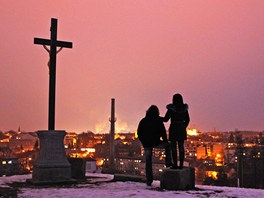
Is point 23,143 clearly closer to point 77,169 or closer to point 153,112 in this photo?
point 77,169

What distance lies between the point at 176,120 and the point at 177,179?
5.29ft

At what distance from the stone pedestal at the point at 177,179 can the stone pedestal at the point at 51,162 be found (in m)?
3.48

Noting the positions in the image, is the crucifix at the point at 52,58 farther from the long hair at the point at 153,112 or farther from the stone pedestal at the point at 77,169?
the long hair at the point at 153,112

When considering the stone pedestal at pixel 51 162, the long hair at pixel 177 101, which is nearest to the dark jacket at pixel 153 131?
the long hair at pixel 177 101

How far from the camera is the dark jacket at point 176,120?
9.67m

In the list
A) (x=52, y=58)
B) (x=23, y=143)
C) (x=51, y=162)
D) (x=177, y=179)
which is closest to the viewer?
(x=177, y=179)

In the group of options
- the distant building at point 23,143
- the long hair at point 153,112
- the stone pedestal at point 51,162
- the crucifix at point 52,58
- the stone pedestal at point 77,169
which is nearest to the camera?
the long hair at point 153,112

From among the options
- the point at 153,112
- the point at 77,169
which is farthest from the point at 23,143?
the point at 153,112

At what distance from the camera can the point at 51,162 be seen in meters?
11.3

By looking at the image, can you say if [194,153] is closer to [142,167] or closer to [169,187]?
[142,167]

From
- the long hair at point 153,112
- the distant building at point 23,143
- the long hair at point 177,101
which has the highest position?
the long hair at point 177,101

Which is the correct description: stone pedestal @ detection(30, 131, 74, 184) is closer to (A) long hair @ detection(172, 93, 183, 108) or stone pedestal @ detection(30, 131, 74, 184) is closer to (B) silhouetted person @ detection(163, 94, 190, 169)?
(B) silhouetted person @ detection(163, 94, 190, 169)

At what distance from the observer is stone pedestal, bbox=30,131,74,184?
11.0m

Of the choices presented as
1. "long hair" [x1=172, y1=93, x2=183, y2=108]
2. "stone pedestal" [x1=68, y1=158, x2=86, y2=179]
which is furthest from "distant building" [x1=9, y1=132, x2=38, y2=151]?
"long hair" [x1=172, y1=93, x2=183, y2=108]
